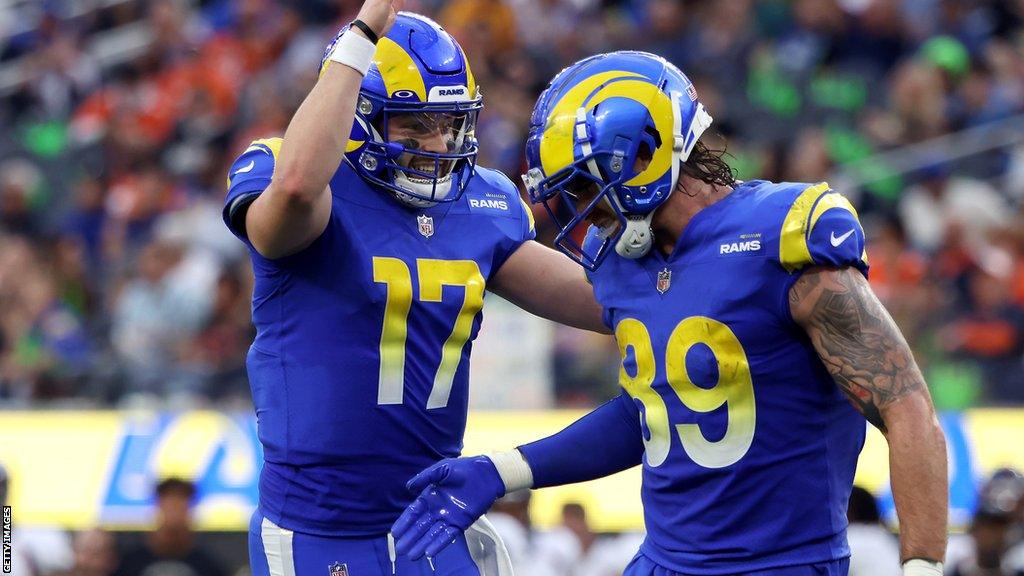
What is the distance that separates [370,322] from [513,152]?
623cm

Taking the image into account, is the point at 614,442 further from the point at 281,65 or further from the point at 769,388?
the point at 281,65

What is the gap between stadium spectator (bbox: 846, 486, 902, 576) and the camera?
5320 millimetres

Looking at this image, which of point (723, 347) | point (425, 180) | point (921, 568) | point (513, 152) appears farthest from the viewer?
point (513, 152)

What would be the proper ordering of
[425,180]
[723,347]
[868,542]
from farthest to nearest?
[868,542]
[425,180]
[723,347]

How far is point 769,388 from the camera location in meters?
3.21

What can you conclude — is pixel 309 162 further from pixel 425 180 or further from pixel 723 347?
pixel 723 347

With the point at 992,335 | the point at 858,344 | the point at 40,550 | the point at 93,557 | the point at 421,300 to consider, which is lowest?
the point at 40,550

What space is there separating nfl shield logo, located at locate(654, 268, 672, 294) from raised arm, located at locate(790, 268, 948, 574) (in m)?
0.30

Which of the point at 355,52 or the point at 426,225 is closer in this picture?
the point at 355,52

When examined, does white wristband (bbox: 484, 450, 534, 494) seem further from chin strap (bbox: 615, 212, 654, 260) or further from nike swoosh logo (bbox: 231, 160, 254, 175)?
nike swoosh logo (bbox: 231, 160, 254, 175)

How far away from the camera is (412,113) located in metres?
3.70

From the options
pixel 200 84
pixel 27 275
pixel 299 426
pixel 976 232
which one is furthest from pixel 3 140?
pixel 299 426

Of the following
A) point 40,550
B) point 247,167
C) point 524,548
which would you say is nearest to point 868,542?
point 524,548

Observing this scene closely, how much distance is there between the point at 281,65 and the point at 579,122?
30.1ft
